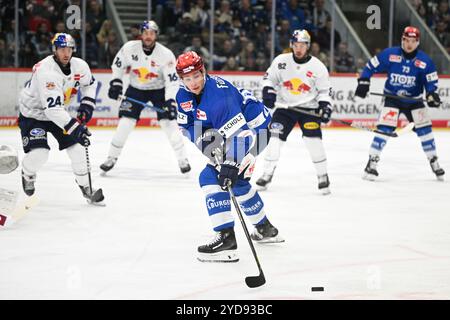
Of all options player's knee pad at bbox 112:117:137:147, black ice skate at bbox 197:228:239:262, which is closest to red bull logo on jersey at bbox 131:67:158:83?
player's knee pad at bbox 112:117:137:147

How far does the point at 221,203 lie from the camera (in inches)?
156

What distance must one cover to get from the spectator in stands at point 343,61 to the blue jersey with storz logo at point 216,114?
7700 millimetres

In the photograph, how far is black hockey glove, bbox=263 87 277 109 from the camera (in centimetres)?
599

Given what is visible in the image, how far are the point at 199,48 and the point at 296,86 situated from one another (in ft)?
16.6

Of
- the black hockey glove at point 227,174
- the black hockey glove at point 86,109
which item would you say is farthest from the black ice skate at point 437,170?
the black hockey glove at point 227,174

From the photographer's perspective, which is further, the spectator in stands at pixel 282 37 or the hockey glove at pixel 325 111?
the spectator in stands at pixel 282 37

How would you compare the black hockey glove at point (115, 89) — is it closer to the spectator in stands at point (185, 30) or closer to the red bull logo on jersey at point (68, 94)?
the red bull logo on jersey at point (68, 94)

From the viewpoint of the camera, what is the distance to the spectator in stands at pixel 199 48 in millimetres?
10922

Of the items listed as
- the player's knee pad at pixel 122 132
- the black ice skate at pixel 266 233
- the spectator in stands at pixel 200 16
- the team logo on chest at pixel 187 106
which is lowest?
the black ice skate at pixel 266 233

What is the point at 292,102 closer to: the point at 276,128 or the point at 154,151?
the point at 276,128

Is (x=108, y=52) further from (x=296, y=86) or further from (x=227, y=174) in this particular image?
(x=227, y=174)

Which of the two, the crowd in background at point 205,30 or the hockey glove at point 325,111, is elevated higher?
the crowd in background at point 205,30

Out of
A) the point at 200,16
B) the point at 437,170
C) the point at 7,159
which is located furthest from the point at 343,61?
the point at 7,159

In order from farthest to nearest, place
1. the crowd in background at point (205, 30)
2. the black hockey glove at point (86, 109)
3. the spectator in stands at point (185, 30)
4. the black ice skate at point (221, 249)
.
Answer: the spectator in stands at point (185, 30) < the crowd in background at point (205, 30) < the black hockey glove at point (86, 109) < the black ice skate at point (221, 249)
